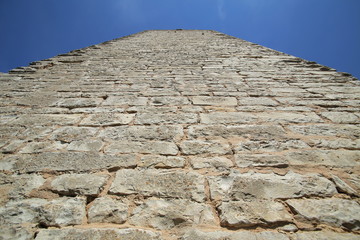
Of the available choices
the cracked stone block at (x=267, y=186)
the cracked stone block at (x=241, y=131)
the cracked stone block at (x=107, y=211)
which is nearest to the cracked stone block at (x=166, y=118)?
the cracked stone block at (x=241, y=131)

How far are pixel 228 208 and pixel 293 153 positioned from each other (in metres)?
0.71

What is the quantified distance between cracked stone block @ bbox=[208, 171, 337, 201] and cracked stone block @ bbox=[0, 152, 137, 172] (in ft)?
2.02

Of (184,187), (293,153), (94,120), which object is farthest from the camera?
(94,120)

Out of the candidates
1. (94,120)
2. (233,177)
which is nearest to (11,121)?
(94,120)

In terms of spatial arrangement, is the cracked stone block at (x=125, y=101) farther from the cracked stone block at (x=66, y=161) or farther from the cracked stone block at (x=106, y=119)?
the cracked stone block at (x=66, y=161)

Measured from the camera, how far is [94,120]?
71.0 inches

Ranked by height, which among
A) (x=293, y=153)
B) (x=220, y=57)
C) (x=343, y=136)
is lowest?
(x=293, y=153)

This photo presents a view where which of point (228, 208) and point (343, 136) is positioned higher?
point (343, 136)

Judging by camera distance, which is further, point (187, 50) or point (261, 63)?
point (187, 50)

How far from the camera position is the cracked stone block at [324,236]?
0.87 m

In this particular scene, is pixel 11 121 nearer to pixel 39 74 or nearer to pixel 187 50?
pixel 39 74

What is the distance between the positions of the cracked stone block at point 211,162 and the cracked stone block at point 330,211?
403 mm

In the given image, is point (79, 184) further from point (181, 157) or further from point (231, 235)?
point (231, 235)

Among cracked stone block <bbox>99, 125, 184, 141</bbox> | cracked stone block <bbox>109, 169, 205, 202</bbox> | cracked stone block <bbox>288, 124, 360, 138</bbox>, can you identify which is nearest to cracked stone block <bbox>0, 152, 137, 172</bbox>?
cracked stone block <bbox>109, 169, 205, 202</bbox>
